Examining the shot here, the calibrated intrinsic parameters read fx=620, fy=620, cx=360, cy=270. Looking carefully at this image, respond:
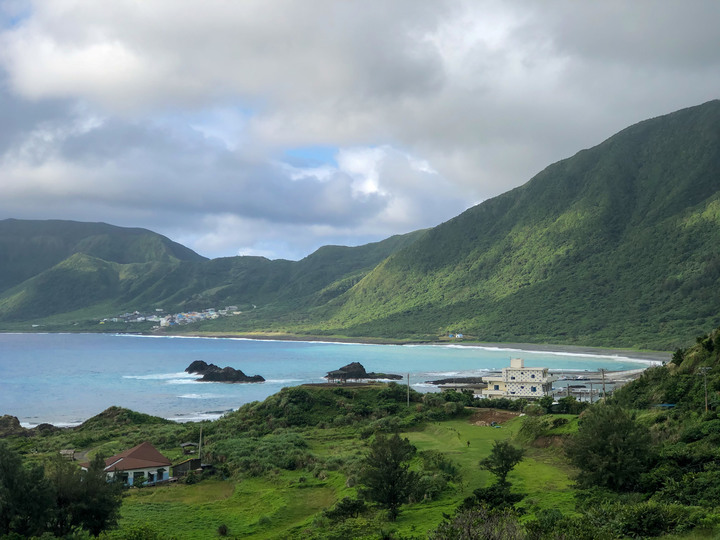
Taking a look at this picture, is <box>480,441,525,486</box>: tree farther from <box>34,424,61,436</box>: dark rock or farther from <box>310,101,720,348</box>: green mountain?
<box>310,101,720,348</box>: green mountain

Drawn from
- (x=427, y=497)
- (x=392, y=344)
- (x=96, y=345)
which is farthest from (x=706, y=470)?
(x=96, y=345)

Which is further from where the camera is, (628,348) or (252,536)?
(628,348)

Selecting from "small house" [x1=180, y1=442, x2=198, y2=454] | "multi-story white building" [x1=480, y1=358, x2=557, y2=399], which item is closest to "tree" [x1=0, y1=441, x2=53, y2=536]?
"small house" [x1=180, y1=442, x2=198, y2=454]

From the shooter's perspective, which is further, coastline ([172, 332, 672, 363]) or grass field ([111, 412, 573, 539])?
coastline ([172, 332, 672, 363])

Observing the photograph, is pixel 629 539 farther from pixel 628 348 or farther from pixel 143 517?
pixel 628 348

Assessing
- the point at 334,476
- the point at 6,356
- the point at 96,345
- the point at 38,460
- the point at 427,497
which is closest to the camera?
the point at 427,497

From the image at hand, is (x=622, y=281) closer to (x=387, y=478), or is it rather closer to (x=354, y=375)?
(x=354, y=375)

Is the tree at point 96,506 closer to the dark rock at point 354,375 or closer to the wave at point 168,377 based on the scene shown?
the dark rock at point 354,375

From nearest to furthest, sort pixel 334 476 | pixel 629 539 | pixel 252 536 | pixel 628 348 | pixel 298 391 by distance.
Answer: pixel 629 539 < pixel 252 536 < pixel 334 476 < pixel 298 391 < pixel 628 348
